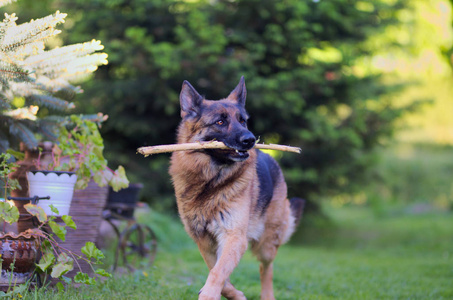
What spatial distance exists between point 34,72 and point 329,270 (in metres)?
5.66

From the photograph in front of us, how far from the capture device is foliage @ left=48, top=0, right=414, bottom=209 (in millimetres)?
10648

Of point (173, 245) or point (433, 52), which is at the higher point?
point (433, 52)

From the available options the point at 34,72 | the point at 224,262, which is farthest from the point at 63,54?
the point at 224,262

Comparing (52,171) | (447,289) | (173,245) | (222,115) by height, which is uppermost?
(222,115)

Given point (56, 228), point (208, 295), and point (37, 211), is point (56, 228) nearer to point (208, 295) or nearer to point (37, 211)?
point (37, 211)

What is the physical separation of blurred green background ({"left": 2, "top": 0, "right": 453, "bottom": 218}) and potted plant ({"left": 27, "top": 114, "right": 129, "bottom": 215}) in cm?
565

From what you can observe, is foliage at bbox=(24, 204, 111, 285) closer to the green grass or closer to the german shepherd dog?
the green grass

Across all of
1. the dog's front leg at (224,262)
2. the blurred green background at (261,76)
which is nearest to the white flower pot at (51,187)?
the dog's front leg at (224,262)

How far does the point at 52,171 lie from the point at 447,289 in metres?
4.87

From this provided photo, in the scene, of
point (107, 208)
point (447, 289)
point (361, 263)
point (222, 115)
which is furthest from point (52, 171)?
point (361, 263)

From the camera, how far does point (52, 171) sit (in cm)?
407

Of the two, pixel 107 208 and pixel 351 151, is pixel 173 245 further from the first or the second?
pixel 351 151

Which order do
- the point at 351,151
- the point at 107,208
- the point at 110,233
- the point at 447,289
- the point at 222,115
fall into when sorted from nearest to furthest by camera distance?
1. the point at 222,115
2. the point at 447,289
3. the point at 107,208
4. the point at 110,233
5. the point at 351,151

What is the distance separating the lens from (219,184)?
4328mm
